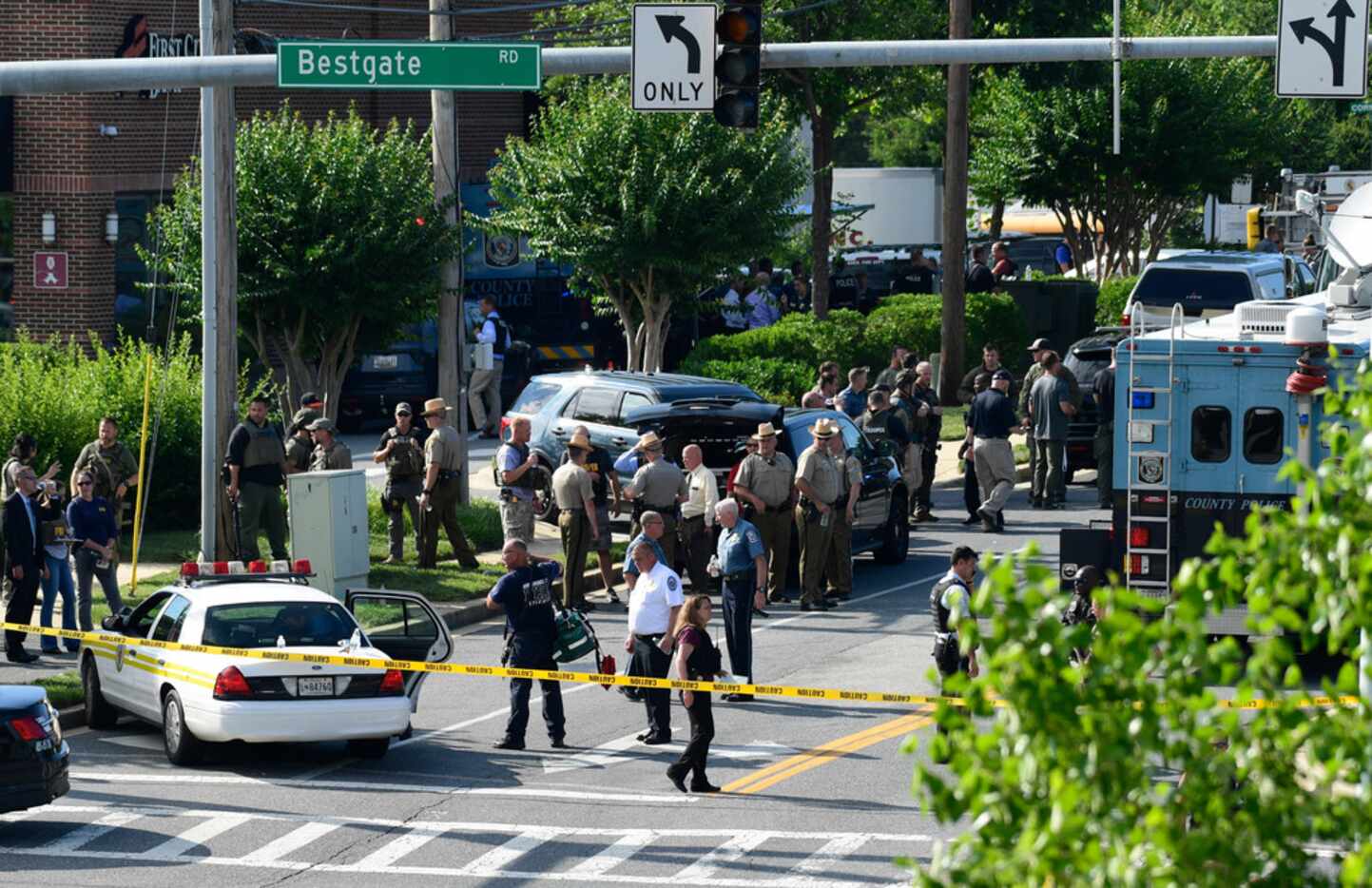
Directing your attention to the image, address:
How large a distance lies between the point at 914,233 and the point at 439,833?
45083 mm

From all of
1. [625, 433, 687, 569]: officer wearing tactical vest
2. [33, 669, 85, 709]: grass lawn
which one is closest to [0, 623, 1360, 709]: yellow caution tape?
[33, 669, 85, 709]: grass lawn

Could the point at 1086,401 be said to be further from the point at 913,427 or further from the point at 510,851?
the point at 510,851

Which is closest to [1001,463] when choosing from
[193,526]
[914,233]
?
[193,526]

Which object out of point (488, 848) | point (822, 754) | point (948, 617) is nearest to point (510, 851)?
point (488, 848)

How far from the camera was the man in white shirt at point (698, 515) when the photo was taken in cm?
2058

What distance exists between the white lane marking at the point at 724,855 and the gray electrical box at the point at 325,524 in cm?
781

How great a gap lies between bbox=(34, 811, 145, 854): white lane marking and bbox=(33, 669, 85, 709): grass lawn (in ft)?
10.6

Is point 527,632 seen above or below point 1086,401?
below

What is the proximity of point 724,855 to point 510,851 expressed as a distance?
127 cm

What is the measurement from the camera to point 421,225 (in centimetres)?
2447

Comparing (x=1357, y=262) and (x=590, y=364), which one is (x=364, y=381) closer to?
(x=590, y=364)

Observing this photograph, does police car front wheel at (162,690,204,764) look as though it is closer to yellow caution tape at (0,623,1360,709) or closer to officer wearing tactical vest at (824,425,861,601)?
yellow caution tape at (0,623,1360,709)

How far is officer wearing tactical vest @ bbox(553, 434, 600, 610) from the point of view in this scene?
20781 mm

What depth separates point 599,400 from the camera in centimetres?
2392
